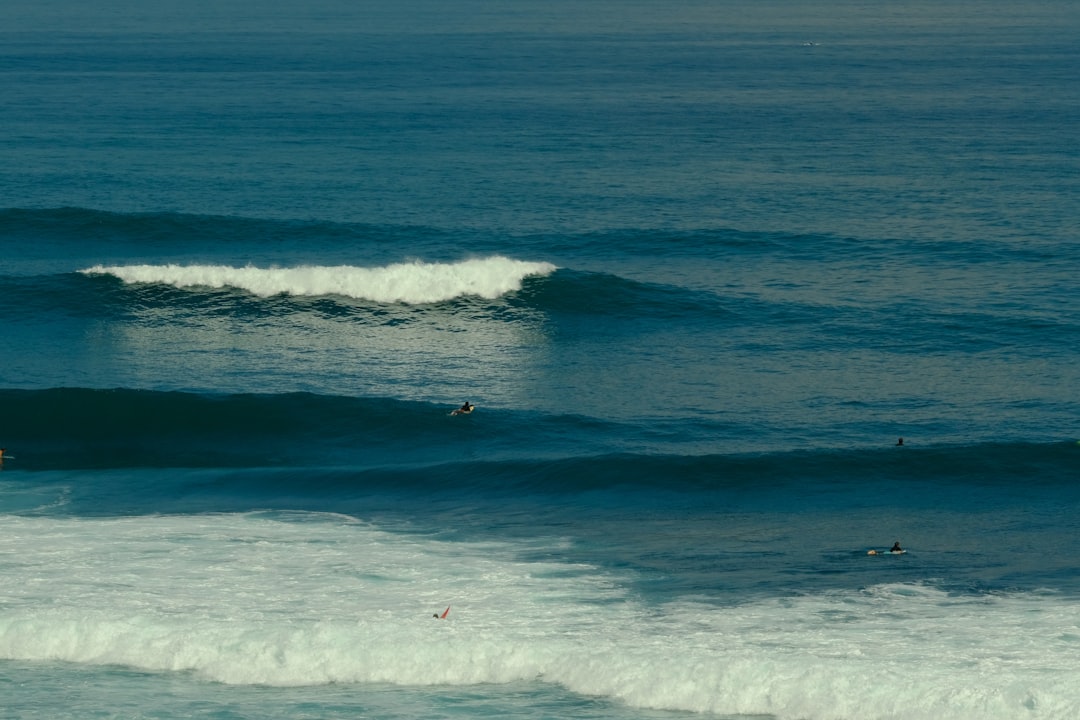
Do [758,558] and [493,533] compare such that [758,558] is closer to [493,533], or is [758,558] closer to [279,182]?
[493,533]

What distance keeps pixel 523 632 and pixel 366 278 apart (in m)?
23.2

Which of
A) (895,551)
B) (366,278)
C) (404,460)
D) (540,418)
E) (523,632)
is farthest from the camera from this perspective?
(366,278)

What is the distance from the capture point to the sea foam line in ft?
140

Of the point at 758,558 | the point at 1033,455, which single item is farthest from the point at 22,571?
the point at 1033,455

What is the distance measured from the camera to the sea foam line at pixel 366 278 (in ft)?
140

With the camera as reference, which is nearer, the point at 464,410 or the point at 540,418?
the point at 464,410

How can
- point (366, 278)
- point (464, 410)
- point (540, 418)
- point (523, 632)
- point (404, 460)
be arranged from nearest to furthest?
1. point (523, 632)
2. point (404, 460)
3. point (464, 410)
4. point (540, 418)
5. point (366, 278)

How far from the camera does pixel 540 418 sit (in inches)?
1261

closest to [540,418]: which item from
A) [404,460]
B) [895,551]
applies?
[404,460]

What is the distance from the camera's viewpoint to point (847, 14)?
188500mm

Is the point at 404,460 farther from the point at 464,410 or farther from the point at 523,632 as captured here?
the point at 523,632

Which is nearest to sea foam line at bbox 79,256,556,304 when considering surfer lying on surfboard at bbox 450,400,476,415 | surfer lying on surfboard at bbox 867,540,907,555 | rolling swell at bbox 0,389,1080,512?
rolling swell at bbox 0,389,1080,512

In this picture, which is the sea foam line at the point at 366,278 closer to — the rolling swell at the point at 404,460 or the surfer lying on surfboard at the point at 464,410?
the rolling swell at the point at 404,460

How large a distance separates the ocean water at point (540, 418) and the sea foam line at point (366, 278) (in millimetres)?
136
